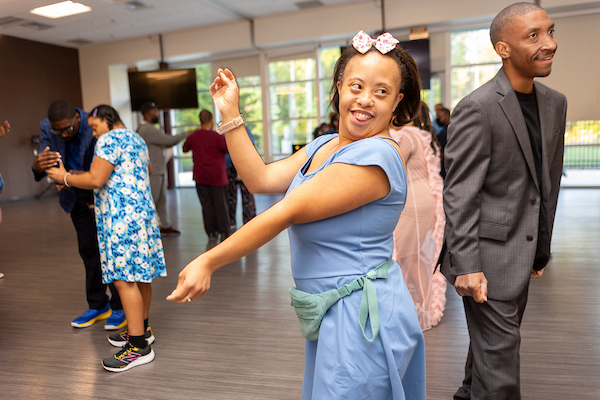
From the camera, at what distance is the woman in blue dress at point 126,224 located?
2.66m

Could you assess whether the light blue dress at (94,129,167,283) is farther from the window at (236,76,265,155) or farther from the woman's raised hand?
the window at (236,76,265,155)

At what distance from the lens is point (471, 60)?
10336 millimetres

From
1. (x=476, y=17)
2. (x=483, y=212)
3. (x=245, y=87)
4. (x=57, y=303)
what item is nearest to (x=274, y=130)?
(x=245, y=87)

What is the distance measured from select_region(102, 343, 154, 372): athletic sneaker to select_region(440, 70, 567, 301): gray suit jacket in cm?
195

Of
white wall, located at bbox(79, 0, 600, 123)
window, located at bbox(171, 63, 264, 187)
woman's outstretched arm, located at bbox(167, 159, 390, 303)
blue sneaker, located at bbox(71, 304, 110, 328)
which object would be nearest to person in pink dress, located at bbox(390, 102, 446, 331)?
woman's outstretched arm, located at bbox(167, 159, 390, 303)

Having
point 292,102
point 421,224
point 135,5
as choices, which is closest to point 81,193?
point 421,224

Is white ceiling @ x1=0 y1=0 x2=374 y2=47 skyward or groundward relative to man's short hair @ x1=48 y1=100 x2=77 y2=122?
skyward

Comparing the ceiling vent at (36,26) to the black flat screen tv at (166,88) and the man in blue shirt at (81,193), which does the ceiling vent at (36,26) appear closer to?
the black flat screen tv at (166,88)

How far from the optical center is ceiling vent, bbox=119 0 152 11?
9547 mm

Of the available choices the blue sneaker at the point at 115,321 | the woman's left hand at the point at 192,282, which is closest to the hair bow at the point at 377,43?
the woman's left hand at the point at 192,282

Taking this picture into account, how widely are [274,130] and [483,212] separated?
36.2 ft

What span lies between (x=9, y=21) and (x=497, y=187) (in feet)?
39.3

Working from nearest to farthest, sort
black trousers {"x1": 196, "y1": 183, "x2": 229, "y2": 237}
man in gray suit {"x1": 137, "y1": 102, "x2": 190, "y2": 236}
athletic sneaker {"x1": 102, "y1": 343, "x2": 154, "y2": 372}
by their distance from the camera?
athletic sneaker {"x1": 102, "y1": 343, "x2": 154, "y2": 372}
black trousers {"x1": 196, "y1": 183, "x2": 229, "y2": 237}
man in gray suit {"x1": 137, "y1": 102, "x2": 190, "y2": 236}

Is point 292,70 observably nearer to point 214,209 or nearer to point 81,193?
point 214,209
